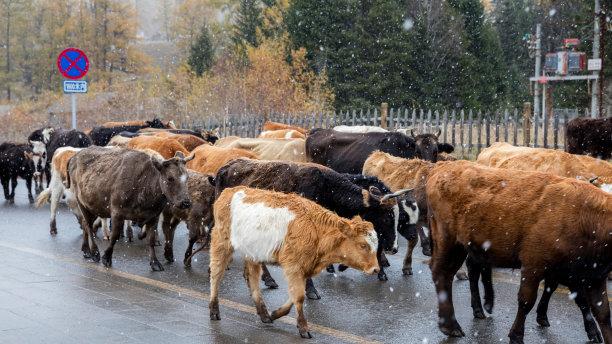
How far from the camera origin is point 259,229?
7.92 m

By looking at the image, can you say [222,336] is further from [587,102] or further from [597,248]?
[587,102]

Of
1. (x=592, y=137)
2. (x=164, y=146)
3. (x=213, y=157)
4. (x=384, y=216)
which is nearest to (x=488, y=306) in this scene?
(x=384, y=216)

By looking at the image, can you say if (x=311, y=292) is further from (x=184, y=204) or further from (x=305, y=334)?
(x=184, y=204)

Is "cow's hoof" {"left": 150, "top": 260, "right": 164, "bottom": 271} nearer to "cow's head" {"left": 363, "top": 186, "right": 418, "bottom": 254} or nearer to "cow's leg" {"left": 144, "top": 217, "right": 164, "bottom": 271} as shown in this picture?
"cow's leg" {"left": 144, "top": 217, "right": 164, "bottom": 271}

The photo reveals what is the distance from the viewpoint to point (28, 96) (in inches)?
2945

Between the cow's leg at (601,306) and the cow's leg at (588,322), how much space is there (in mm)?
494

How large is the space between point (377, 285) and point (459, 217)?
2813mm

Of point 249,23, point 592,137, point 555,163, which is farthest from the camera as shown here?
point 249,23

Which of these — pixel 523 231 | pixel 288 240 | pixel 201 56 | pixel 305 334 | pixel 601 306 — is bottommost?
pixel 305 334

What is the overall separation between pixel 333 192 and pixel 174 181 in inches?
91.1

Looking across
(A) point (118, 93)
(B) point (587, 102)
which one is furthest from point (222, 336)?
(A) point (118, 93)

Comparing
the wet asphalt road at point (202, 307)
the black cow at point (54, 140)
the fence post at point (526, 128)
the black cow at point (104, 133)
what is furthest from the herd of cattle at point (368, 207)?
the black cow at point (104, 133)

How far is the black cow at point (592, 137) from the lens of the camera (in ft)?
53.3

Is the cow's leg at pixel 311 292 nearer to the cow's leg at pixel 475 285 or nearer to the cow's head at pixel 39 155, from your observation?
the cow's leg at pixel 475 285
